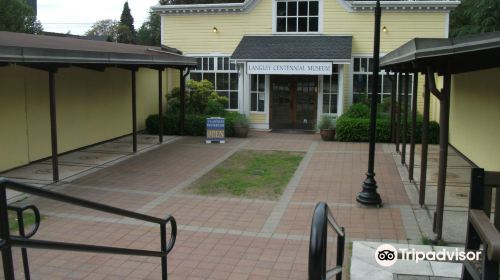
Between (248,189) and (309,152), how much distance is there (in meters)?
5.27

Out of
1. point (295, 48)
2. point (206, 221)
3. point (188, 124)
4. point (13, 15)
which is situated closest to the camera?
point (206, 221)

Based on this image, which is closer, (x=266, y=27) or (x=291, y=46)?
(x=291, y=46)

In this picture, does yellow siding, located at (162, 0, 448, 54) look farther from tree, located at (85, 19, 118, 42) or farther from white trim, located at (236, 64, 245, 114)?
tree, located at (85, 19, 118, 42)

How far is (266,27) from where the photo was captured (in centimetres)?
2123

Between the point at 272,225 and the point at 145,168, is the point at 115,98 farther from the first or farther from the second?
the point at 272,225

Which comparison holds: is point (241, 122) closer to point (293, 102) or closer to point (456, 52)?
point (293, 102)

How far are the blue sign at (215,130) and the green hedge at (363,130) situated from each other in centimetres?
405

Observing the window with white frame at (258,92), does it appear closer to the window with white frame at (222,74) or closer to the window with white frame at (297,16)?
the window with white frame at (222,74)

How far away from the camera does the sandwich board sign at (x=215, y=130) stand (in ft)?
56.5

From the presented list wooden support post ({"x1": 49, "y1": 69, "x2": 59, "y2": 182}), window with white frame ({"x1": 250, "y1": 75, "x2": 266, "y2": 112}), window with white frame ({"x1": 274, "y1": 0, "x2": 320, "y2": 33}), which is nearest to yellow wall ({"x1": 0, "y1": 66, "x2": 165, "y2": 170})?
wooden support post ({"x1": 49, "y1": 69, "x2": 59, "y2": 182})

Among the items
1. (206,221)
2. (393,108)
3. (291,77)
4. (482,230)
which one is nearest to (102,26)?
(291,77)

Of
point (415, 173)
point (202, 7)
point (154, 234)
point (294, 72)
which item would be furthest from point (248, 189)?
point (202, 7)

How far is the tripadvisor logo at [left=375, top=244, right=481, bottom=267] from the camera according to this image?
20.7 ft

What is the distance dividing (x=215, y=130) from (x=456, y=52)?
38.7 ft
